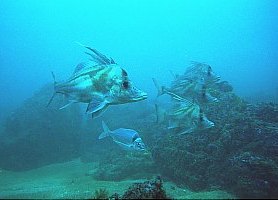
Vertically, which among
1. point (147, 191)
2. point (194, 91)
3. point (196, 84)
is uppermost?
point (196, 84)

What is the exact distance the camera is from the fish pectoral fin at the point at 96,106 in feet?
12.6

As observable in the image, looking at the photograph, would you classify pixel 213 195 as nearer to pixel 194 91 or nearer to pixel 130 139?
pixel 130 139

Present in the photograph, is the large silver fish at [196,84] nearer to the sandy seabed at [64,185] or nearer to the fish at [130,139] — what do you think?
the fish at [130,139]

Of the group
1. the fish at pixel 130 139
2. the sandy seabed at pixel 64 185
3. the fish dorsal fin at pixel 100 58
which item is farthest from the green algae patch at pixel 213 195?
the fish dorsal fin at pixel 100 58

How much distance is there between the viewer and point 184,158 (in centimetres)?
764

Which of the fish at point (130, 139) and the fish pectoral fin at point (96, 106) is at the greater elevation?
the fish at point (130, 139)

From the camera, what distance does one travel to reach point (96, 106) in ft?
12.9

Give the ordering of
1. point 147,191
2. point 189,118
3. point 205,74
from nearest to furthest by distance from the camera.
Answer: point 147,191 → point 189,118 → point 205,74

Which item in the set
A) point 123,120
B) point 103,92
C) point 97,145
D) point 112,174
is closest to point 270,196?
point 103,92

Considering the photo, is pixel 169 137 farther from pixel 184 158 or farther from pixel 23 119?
pixel 23 119

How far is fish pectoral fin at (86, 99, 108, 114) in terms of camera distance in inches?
151

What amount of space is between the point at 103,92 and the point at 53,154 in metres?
9.98

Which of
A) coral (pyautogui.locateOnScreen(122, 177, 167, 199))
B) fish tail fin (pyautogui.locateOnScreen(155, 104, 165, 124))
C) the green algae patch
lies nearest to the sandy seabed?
the green algae patch

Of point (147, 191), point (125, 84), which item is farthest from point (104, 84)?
point (147, 191)
